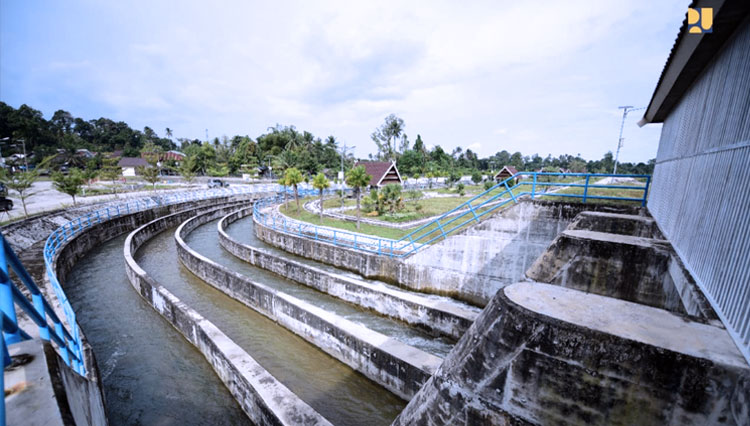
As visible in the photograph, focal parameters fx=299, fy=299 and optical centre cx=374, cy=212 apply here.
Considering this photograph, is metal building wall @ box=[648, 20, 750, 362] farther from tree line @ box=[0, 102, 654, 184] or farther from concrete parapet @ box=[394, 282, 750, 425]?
tree line @ box=[0, 102, 654, 184]

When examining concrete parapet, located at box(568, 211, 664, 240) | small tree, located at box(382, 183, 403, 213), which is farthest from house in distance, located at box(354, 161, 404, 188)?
concrete parapet, located at box(568, 211, 664, 240)

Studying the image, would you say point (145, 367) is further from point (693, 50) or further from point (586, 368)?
point (693, 50)

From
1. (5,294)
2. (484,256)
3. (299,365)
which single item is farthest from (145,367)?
(484,256)

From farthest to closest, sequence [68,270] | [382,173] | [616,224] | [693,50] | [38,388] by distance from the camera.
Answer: [382,173] → [68,270] → [616,224] → [693,50] → [38,388]

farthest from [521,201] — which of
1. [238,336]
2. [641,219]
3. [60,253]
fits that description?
[60,253]

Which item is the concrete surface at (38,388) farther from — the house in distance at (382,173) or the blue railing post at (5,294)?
the house in distance at (382,173)
